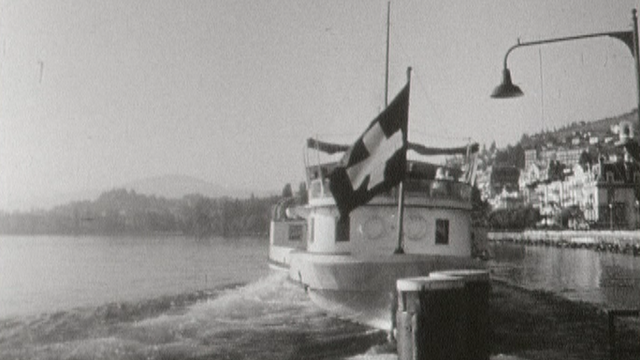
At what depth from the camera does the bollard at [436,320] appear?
21.4 feet

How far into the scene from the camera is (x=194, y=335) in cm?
1803

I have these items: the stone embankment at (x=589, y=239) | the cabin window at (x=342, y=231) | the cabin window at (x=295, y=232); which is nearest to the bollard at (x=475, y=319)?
the cabin window at (x=342, y=231)

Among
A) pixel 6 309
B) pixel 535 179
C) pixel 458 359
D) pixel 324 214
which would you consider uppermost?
pixel 535 179

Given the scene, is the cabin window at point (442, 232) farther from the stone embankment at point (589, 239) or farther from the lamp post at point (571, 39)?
the stone embankment at point (589, 239)

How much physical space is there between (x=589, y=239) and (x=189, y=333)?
273ft

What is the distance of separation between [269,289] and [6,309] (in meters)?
12.9

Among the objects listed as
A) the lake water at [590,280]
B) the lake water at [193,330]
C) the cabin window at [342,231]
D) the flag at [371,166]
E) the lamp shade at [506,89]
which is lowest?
the lake water at [193,330]

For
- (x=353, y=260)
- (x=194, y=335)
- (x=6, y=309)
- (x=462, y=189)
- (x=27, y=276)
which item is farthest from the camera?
(x=27, y=276)

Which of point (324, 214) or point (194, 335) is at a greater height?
point (324, 214)

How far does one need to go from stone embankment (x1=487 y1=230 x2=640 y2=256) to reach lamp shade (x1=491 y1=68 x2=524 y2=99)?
56.2m

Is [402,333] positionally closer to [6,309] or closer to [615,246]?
[6,309]

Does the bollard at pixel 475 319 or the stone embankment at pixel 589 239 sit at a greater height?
the stone embankment at pixel 589 239

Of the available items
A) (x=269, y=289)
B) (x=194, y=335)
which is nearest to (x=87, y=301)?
(x=269, y=289)

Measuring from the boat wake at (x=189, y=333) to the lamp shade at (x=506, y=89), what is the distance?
720 cm
